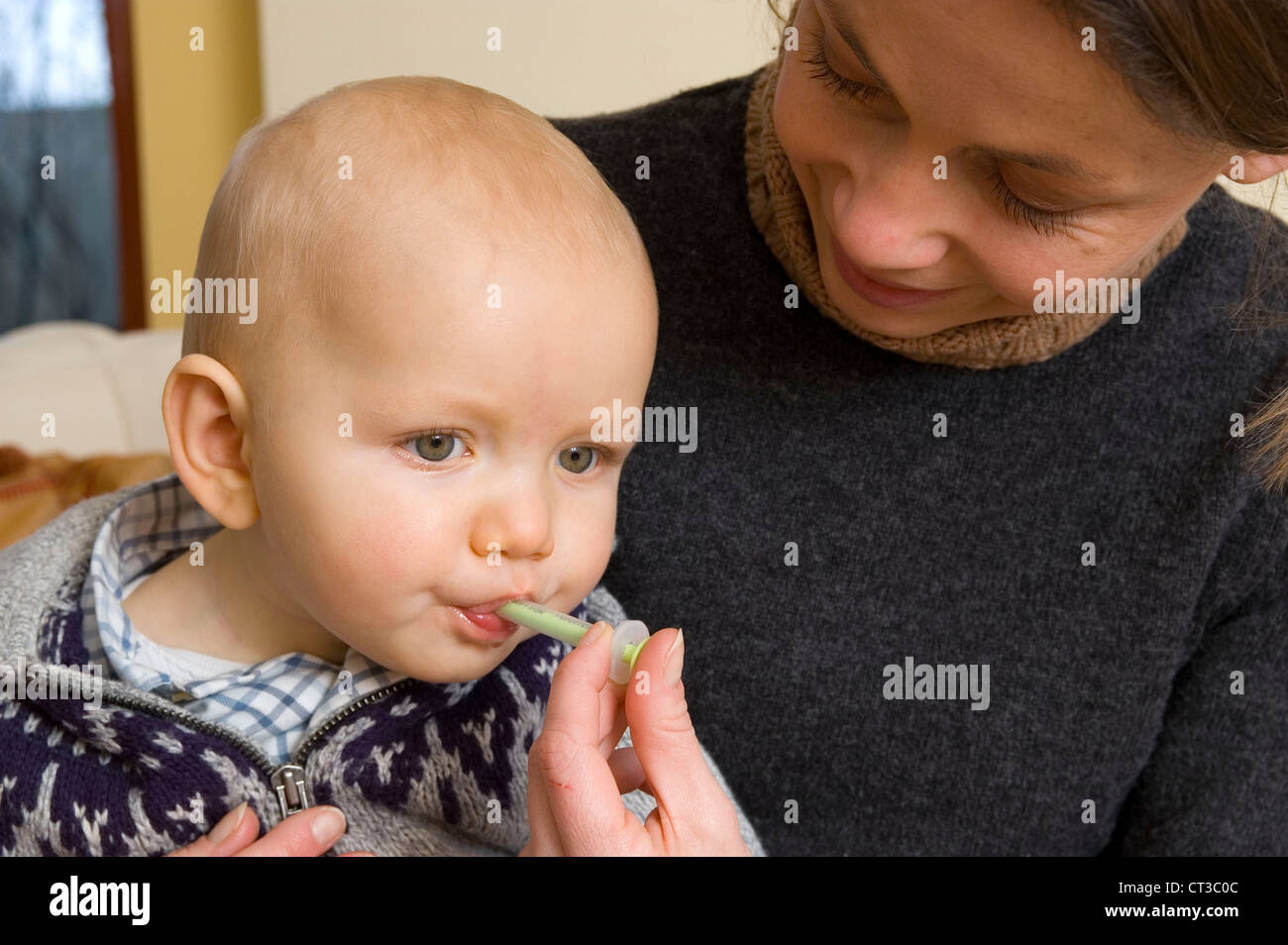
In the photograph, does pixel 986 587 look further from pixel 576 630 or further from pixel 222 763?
pixel 222 763

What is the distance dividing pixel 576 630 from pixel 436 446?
0.17m

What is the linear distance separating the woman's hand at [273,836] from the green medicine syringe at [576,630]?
23 centimetres

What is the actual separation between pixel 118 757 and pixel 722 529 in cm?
58

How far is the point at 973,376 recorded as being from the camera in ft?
4.08

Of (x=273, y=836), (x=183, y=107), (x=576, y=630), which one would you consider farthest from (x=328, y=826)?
(x=183, y=107)

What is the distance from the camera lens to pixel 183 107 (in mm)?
3646

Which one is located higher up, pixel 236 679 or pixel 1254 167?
pixel 1254 167

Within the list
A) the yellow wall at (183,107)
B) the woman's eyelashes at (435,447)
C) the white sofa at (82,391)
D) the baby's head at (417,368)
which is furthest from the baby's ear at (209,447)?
the yellow wall at (183,107)

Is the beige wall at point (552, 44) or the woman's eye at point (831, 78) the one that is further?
the beige wall at point (552, 44)

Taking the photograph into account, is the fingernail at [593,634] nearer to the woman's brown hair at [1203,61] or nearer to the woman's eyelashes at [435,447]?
the woman's eyelashes at [435,447]

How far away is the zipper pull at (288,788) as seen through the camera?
3.26ft
